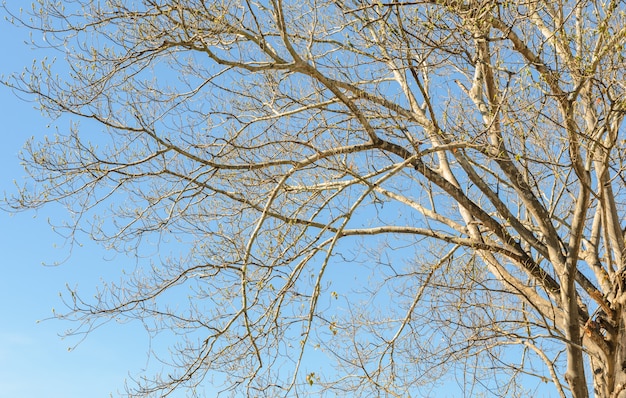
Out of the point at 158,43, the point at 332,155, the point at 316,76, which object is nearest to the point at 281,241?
the point at 332,155

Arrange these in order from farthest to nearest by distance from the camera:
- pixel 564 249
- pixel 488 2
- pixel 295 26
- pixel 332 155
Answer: pixel 295 26
pixel 564 249
pixel 332 155
pixel 488 2

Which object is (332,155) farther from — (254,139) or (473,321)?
(473,321)

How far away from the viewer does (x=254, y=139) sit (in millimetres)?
7246

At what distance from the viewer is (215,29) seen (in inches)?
235

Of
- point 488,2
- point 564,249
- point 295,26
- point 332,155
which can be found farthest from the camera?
point 295,26

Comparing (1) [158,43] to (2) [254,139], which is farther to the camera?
(2) [254,139]

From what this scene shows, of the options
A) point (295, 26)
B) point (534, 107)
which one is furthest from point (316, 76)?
point (295, 26)

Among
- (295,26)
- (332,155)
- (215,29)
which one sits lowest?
(332,155)

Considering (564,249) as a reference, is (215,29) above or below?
above

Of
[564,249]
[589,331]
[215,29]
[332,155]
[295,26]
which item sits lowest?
[589,331]

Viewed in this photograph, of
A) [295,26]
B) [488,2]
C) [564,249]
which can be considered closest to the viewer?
[488,2]

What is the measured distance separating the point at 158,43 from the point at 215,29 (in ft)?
1.84

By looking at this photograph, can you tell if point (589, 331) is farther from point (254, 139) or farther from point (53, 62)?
point (53, 62)

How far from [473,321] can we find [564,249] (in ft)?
3.94
